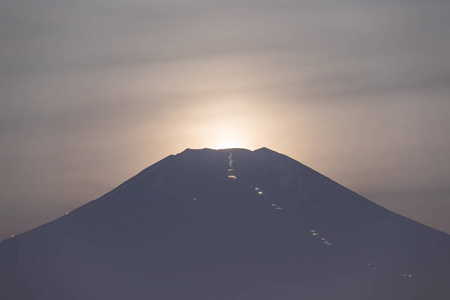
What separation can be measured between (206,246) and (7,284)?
46274mm

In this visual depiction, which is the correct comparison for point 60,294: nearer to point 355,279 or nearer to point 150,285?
point 150,285

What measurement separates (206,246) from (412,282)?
46508 mm

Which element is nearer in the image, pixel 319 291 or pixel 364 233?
pixel 319 291

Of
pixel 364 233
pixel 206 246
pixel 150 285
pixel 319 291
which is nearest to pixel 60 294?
pixel 150 285

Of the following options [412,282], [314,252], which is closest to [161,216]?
[314,252]

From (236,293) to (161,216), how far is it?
96.7 ft

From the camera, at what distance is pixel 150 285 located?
18488 centimetres

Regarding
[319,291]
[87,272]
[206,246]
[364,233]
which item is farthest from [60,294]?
[364,233]

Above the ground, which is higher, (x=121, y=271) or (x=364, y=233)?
(x=364, y=233)

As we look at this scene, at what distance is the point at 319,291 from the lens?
598 feet

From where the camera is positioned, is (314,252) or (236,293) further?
(314,252)

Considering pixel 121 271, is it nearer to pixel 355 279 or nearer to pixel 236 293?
pixel 236 293

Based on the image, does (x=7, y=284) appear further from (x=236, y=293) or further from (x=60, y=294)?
(x=236, y=293)

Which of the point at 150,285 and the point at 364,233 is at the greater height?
the point at 364,233
